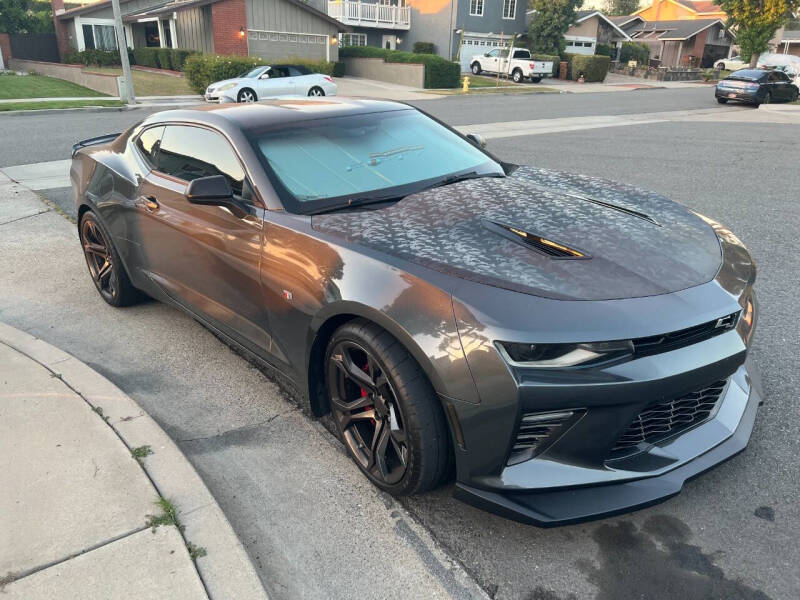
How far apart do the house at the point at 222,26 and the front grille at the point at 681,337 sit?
106 ft

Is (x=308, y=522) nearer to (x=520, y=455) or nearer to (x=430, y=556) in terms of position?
(x=430, y=556)

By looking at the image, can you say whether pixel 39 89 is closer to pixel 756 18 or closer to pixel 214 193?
pixel 214 193

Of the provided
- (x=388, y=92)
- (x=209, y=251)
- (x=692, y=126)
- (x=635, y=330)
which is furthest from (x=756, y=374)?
(x=388, y=92)

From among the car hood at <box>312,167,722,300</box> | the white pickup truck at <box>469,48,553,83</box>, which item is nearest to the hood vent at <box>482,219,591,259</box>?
the car hood at <box>312,167,722,300</box>

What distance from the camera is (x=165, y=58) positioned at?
1271 inches

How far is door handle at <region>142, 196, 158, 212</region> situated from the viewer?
3.93m

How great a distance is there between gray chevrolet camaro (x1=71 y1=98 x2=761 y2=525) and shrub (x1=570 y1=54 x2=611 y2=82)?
3913 cm

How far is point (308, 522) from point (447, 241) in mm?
1301

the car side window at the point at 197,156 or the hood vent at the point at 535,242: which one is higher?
the car side window at the point at 197,156

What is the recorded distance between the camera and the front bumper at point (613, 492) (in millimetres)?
2244

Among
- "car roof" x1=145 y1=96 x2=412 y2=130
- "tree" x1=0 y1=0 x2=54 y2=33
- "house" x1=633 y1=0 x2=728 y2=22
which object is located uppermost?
"house" x1=633 y1=0 x2=728 y2=22

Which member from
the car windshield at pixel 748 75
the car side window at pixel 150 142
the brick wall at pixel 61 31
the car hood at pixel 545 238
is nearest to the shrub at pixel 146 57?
the brick wall at pixel 61 31

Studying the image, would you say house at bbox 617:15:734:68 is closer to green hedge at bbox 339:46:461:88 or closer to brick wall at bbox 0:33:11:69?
green hedge at bbox 339:46:461:88

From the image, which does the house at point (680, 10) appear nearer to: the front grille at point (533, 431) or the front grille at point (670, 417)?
the front grille at point (670, 417)
